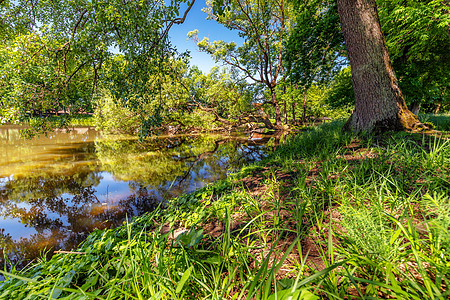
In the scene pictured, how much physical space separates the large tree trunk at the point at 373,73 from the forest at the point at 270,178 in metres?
0.03

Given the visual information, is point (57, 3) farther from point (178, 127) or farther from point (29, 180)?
point (178, 127)

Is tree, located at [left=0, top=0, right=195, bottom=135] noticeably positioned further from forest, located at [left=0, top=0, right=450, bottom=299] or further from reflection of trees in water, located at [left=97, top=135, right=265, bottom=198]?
reflection of trees in water, located at [left=97, top=135, right=265, bottom=198]

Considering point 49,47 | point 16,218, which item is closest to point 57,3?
point 49,47

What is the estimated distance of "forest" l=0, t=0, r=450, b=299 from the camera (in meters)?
0.96

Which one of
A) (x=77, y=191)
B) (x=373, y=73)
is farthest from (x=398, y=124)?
(x=77, y=191)

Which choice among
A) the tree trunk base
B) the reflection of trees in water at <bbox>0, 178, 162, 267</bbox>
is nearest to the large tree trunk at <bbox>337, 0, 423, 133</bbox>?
the tree trunk base

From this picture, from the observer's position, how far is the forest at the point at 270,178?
960mm

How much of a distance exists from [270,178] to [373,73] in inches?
129

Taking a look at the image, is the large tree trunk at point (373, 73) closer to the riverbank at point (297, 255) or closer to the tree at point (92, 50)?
the riverbank at point (297, 255)

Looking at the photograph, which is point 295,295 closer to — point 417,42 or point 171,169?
point 171,169

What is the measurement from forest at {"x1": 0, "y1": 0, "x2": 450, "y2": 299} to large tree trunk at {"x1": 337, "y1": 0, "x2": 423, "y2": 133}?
26mm

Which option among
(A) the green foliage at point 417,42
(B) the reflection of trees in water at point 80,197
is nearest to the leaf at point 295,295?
(B) the reflection of trees in water at point 80,197

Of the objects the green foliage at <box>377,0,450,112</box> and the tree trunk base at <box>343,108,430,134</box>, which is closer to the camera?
the tree trunk base at <box>343,108,430,134</box>

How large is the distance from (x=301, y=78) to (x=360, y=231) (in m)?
7.91
